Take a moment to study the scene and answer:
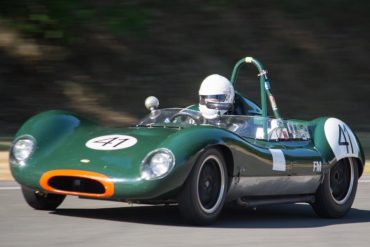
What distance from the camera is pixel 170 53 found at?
60.4ft

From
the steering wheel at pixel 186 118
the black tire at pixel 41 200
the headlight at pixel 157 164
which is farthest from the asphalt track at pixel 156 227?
the steering wheel at pixel 186 118

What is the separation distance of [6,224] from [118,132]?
124 cm

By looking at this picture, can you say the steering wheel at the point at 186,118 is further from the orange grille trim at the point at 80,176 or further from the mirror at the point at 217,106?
the orange grille trim at the point at 80,176

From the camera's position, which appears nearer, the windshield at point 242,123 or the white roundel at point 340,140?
the windshield at point 242,123

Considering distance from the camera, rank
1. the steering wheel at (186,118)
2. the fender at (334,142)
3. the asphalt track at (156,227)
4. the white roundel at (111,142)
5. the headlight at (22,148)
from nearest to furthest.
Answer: the asphalt track at (156,227), the white roundel at (111,142), the headlight at (22,148), the steering wheel at (186,118), the fender at (334,142)

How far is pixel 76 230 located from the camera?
21.4 ft

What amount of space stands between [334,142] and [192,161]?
2014 mm

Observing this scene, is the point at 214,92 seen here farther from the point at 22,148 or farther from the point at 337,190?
the point at 22,148

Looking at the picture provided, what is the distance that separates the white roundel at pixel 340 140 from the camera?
8359mm

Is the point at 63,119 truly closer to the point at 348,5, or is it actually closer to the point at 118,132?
the point at 118,132

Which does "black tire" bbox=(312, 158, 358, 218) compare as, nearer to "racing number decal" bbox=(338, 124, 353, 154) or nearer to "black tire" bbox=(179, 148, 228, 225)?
"racing number decal" bbox=(338, 124, 353, 154)

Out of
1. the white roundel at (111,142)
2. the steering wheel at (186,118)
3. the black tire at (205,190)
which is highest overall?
the steering wheel at (186,118)

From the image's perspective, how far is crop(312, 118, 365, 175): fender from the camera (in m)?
8.30

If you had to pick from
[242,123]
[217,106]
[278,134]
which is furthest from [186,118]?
[278,134]
